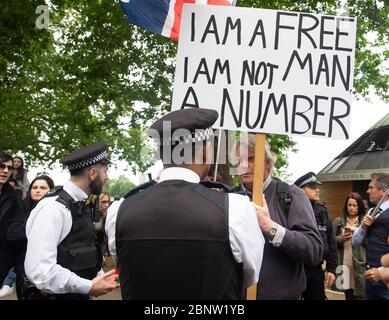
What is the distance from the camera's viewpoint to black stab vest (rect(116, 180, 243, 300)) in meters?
2.55

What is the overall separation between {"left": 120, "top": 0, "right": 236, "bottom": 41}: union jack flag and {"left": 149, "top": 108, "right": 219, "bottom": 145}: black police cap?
2.15 metres

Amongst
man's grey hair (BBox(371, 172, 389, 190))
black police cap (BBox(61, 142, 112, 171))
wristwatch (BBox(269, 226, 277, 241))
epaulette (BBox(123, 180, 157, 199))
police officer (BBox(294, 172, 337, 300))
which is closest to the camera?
epaulette (BBox(123, 180, 157, 199))

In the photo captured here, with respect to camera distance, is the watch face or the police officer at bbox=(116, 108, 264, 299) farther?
the watch face

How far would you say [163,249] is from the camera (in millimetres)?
2574

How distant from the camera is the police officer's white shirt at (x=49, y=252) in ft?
12.2

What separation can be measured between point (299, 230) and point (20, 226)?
323 cm

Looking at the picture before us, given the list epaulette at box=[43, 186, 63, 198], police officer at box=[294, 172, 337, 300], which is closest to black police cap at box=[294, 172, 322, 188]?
police officer at box=[294, 172, 337, 300]

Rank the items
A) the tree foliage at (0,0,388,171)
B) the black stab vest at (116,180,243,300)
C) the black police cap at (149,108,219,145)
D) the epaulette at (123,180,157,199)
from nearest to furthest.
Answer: the black stab vest at (116,180,243,300)
the black police cap at (149,108,219,145)
the epaulette at (123,180,157,199)
the tree foliage at (0,0,388,171)

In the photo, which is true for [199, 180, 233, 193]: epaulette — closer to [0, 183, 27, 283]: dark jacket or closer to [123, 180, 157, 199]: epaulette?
[123, 180, 157, 199]: epaulette

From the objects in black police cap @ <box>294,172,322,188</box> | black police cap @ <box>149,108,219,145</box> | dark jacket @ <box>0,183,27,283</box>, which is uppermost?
black police cap @ <box>149,108,219,145</box>

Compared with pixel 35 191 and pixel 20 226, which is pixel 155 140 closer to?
pixel 20 226

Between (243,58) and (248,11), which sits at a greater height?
(248,11)

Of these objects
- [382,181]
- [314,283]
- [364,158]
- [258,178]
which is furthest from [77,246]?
[364,158]

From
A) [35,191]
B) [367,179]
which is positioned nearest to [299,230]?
[35,191]
